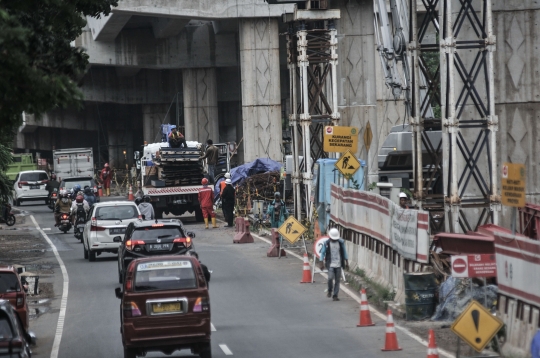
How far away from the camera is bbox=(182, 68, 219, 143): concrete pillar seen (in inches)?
2579

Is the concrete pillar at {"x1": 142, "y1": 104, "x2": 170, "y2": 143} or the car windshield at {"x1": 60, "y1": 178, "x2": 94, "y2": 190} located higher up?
the concrete pillar at {"x1": 142, "y1": 104, "x2": 170, "y2": 143}

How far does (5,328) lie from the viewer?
13.7 metres

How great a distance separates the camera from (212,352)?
669 inches

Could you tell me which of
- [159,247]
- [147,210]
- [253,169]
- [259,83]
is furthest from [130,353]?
[259,83]

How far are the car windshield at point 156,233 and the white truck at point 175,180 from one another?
16930 millimetres

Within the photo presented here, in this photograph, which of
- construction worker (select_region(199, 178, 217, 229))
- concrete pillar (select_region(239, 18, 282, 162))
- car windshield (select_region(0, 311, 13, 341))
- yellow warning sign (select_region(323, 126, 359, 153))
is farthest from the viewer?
concrete pillar (select_region(239, 18, 282, 162))

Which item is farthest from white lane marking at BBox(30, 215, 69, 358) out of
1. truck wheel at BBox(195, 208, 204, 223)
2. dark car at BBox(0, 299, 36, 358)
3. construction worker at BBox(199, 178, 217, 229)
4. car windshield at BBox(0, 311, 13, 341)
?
truck wheel at BBox(195, 208, 204, 223)

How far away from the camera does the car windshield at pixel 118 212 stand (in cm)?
3042

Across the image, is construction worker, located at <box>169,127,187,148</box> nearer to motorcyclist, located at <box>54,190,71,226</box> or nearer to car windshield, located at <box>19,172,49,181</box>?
motorcyclist, located at <box>54,190,71,226</box>

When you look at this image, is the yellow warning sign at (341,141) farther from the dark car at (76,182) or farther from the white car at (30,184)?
the white car at (30,184)

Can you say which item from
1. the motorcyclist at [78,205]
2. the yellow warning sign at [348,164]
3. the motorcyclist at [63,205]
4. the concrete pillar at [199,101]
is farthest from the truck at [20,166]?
the yellow warning sign at [348,164]

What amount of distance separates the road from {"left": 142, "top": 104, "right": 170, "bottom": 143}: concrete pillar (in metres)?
42.2

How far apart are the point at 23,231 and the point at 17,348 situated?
3148 centimetres

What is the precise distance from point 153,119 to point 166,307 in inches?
2316
